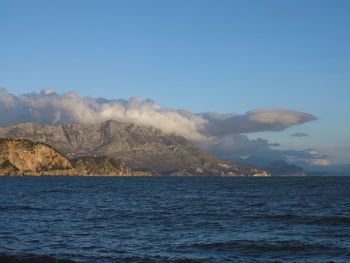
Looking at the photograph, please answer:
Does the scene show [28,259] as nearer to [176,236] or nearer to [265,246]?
[176,236]

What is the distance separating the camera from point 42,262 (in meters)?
34.4

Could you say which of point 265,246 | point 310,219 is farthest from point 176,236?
point 310,219

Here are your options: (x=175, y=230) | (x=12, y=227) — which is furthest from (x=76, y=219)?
(x=175, y=230)

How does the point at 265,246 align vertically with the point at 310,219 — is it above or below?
below

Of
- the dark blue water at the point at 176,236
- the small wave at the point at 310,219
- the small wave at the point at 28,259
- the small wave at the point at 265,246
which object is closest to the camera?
the small wave at the point at 28,259

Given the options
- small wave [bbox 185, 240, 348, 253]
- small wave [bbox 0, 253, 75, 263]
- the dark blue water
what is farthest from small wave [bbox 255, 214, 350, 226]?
small wave [bbox 0, 253, 75, 263]

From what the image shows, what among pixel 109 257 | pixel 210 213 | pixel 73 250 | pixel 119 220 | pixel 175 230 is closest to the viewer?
pixel 109 257

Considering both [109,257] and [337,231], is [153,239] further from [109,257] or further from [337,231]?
[337,231]

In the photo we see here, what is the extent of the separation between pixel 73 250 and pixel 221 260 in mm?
12762

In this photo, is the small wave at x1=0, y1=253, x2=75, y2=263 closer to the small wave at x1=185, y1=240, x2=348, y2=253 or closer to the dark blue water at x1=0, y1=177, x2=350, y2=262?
the dark blue water at x1=0, y1=177, x2=350, y2=262

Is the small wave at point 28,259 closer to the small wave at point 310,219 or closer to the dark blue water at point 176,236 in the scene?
the dark blue water at point 176,236

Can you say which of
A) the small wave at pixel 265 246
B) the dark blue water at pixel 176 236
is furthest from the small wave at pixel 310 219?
the small wave at pixel 265 246

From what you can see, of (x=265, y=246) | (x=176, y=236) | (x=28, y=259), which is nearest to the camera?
(x=28, y=259)

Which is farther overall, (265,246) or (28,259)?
(265,246)
